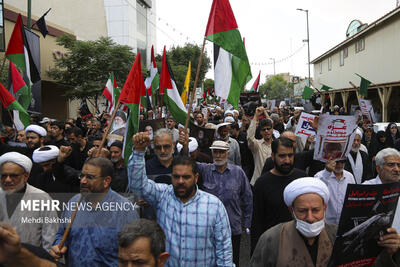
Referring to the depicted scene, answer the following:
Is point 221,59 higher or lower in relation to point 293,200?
higher

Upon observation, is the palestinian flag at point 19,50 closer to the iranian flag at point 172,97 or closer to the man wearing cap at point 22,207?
the iranian flag at point 172,97

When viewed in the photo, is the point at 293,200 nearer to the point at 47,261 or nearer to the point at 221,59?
the point at 47,261

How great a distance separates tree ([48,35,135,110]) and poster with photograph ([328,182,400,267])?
1895 cm

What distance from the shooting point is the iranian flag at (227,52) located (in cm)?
452

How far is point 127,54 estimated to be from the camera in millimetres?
21438

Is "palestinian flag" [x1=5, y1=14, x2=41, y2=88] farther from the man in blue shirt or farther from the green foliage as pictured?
the green foliage

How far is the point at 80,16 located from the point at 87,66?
17474mm

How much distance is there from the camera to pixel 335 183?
3.77m

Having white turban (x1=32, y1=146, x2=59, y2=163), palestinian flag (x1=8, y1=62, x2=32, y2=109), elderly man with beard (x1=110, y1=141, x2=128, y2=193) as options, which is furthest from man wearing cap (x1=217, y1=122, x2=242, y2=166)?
palestinian flag (x1=8, y1=62, x2=32, y2=109)

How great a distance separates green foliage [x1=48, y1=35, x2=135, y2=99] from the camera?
20219 mm

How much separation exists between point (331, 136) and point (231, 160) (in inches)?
89.2

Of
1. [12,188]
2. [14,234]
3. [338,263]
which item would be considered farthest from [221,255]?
[12,188]

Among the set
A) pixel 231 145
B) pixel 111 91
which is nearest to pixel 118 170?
pixel 231 145

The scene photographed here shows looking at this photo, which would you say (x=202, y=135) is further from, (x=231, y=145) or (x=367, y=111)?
(x=367, y=111)
